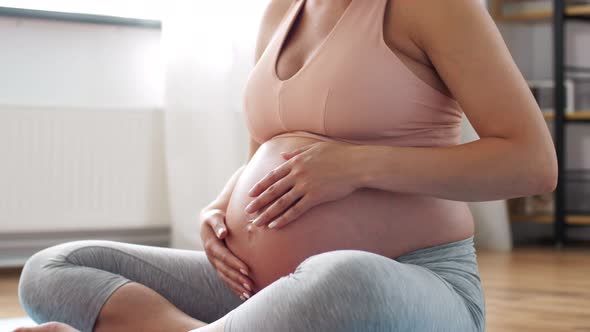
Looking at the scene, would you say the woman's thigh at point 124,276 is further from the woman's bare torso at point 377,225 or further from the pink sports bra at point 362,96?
A: the pink sports bra at point 362,96

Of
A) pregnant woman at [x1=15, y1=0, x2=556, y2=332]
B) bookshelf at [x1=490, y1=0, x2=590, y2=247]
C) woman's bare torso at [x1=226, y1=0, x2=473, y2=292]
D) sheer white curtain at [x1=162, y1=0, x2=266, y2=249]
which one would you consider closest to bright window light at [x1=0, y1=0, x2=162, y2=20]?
sheer white curtain at [x1=162, y1=0, x2=266, y2=249]

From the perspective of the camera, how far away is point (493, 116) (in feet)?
3.50

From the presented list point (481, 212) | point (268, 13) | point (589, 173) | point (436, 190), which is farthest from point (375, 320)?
point (589, 173)

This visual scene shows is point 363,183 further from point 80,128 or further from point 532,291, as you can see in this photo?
point 80,128

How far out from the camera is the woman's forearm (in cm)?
105

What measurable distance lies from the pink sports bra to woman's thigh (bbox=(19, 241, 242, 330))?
291mm

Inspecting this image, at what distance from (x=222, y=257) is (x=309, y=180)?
0.22 m

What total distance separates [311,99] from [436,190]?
0.71 ft

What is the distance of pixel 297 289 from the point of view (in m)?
0.95

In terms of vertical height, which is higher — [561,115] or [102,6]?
[102,6]

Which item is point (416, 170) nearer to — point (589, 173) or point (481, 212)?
point (481, 212)

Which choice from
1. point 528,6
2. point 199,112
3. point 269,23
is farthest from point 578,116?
point 269,23

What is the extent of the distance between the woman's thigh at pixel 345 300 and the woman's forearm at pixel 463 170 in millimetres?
123

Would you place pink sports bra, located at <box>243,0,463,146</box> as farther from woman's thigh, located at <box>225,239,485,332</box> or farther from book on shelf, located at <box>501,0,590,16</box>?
book on shelf, located at <box>501,0,590,16</box>
